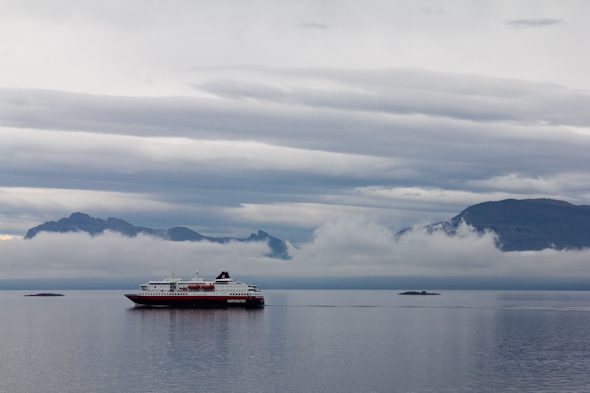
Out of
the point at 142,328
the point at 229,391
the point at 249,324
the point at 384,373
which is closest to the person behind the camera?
the point at 229,391

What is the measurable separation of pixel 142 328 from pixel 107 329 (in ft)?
32.0

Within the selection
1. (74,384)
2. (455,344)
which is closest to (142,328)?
(455,344)

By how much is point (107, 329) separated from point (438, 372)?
4117 inches

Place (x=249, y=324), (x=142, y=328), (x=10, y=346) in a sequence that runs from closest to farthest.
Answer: (x=10, y=346) → (x=142, y=328) → (x=249, y=324)

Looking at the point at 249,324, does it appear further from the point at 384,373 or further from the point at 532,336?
the point at 384,373

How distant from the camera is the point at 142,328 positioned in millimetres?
183625

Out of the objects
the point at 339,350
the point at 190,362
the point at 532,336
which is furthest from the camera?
the point at 532,336

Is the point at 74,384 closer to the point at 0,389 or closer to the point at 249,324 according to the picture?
the point at 0,389

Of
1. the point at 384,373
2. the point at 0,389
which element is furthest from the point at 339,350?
the point at 0,389

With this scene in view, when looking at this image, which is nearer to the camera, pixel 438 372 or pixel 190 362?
pixel 438 372

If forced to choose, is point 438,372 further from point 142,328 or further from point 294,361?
point 142,328

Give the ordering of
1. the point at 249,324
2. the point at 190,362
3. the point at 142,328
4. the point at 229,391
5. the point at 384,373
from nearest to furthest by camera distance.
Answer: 1. the point at 229,391
2. the point at 384,373
3. the point at 190,362
4. the point at 142,328
5. the point at 249,324

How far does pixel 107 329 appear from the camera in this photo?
187 m

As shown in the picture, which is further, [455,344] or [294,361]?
[455,344]
